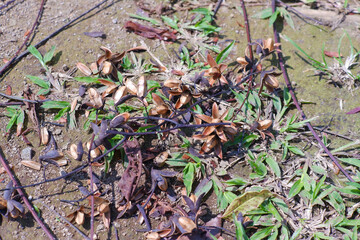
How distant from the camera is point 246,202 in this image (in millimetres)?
2195

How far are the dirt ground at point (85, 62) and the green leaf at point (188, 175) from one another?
0.63 ft

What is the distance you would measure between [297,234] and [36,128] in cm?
216

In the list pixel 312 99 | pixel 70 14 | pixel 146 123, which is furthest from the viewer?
pixel 70 14

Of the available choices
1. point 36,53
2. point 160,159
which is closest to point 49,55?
point 36,53

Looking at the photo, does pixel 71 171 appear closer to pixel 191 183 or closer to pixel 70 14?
pixel 191 183

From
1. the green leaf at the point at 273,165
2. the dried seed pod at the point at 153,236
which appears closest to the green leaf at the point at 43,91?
the dried seed pod at the point at 153,236

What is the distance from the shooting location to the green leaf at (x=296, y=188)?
2.24 metres

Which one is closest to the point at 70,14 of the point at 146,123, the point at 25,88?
the point at 25,88

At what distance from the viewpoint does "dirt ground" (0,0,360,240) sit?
2.27 metres

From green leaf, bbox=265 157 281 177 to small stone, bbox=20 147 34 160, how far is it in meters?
1.86

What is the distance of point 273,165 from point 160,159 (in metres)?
0.87

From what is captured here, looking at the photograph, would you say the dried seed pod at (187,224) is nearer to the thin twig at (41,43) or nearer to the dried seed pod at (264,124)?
the dried seed pod at (264,124)

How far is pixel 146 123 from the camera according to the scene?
8.04 feet

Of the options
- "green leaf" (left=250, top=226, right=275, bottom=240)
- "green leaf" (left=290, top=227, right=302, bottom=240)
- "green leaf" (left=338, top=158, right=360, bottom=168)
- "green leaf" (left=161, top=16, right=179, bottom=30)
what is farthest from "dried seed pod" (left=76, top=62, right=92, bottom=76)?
"green leaf" (left=338, top=158, right=360, bottom=168)
